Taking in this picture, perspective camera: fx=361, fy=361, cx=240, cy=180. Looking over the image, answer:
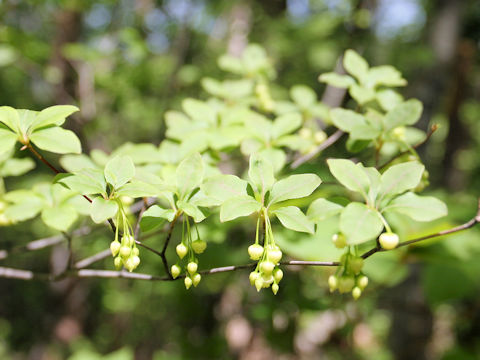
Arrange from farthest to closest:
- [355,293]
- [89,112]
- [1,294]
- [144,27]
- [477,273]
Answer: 1. [1,294]
2. [144,27]
3. [89,112]
4. [477,273]
5. [355,293]

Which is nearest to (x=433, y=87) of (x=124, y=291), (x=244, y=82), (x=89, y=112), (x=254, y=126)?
(x=244, y=82)

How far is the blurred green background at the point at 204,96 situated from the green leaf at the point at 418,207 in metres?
0.74

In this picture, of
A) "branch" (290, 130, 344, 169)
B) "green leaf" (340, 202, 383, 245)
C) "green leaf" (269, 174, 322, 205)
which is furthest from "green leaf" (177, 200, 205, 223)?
"branch" (290, 130, 344, 169)

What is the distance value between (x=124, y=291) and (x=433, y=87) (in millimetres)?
5980

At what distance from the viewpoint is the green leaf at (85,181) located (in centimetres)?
75

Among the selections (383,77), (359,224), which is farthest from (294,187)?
(383,77)

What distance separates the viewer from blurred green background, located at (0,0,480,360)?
222 cm

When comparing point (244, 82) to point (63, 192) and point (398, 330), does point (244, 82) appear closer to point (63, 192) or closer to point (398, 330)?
point (63, 192)

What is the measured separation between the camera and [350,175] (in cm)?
79

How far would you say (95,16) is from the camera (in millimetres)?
5828

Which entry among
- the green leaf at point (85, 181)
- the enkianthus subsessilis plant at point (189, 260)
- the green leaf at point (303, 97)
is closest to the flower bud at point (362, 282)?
the enkianthus subsessilis plant at point (189, 260)

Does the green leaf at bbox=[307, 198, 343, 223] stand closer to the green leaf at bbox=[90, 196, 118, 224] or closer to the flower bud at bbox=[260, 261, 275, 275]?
the flower bud at bbox=[260, 261, 275, 275]

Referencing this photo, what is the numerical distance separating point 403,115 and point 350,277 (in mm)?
532

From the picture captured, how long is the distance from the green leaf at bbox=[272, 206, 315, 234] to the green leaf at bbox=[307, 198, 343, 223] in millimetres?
14
